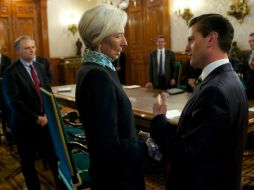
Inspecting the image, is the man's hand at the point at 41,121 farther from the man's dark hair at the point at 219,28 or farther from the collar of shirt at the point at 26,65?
the man's dark hair at the point at 219,28

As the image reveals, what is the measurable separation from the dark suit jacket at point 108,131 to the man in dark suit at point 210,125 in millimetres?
132

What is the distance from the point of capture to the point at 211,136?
123cm

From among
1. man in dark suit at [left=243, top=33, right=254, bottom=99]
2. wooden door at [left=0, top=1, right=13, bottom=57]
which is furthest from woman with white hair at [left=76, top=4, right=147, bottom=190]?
wooden door at [left=0, top=1, right=13, bottom=57]

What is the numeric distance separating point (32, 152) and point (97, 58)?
1647 millimetres

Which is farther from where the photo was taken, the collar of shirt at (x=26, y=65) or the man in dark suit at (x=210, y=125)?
the collar of shirt at (x=26, y=65)

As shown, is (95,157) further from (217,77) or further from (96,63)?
(217,77)

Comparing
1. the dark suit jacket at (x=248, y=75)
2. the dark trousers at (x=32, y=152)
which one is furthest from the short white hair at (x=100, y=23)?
the dark suit jacket at (x=248, y=75)

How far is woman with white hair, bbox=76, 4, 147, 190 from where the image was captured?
132 cm

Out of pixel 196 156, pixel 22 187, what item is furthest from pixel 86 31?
pixel 22 187

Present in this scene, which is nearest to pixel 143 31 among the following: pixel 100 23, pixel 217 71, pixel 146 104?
pixel 146 104

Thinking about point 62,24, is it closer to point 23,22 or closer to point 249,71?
point 23,22

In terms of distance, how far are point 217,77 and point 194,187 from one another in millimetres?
453

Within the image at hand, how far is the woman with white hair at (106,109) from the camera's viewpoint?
1.32m

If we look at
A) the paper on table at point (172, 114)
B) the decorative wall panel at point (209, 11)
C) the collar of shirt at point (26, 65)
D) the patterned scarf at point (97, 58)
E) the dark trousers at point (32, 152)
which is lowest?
the dark trousers at point (32, 152)
